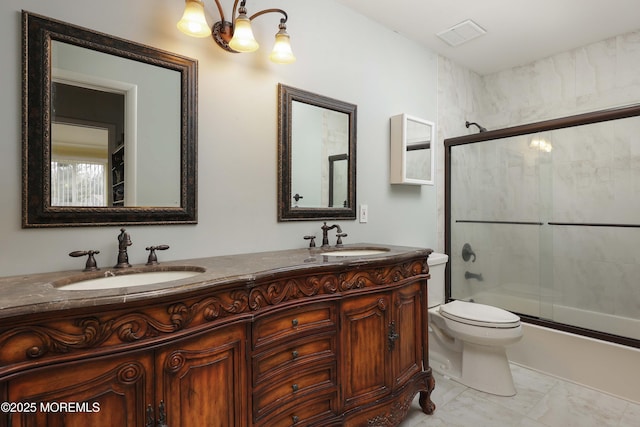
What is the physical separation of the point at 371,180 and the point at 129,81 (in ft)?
5.00

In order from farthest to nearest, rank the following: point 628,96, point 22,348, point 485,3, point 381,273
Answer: point 628,96 < point 485,3 < point 381,273 < point 22,348

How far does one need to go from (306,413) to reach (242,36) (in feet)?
5.45

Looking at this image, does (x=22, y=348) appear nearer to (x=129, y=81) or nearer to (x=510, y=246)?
(x=129, y=81)

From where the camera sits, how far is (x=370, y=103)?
7.66 feet

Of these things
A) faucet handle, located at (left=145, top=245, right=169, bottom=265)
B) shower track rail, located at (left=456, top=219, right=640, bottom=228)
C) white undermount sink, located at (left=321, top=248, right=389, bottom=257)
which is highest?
shower track rail, located at (left=456, top=219, right=640, bottom=228)

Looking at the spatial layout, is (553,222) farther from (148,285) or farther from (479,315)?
(148,285)

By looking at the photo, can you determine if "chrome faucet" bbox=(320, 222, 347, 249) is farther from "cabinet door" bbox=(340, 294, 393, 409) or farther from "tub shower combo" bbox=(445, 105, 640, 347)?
"tub shower combo" bbox=(445, 105, 640, 347)

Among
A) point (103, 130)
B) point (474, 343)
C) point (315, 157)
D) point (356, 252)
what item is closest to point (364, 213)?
point (356, 252)

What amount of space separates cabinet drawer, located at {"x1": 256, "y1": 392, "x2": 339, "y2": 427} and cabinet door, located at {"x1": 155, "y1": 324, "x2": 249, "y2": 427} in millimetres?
185

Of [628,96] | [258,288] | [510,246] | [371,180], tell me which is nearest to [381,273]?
[258,288]

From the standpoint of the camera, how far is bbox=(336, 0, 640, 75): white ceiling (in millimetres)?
2203

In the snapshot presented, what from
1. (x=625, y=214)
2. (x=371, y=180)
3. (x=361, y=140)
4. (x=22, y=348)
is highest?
(x=361, y=140)

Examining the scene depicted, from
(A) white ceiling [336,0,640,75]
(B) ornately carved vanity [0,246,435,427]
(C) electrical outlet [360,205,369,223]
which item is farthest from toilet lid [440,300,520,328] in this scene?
(A) white ceiling [336,0,640,75]

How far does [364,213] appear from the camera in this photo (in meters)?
2.29
